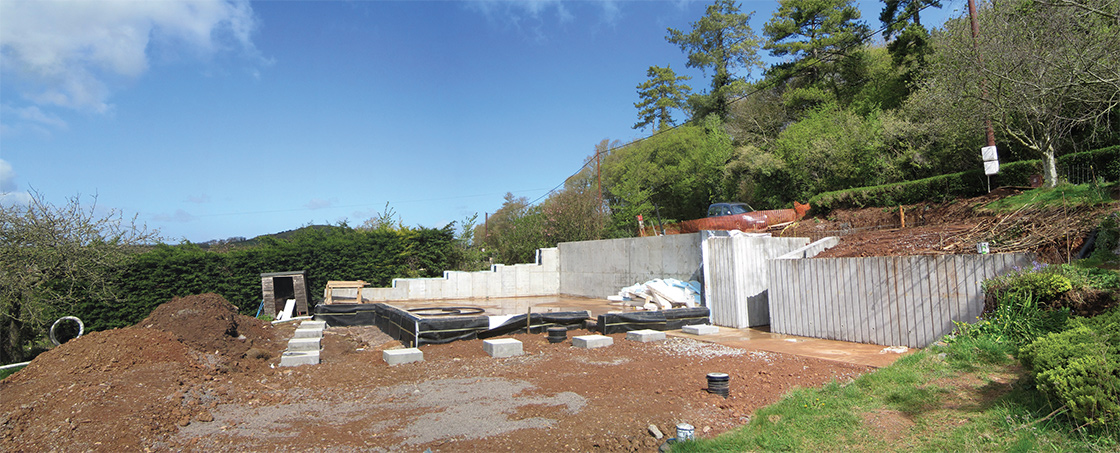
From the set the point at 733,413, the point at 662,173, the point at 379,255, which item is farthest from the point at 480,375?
the point at 662,173

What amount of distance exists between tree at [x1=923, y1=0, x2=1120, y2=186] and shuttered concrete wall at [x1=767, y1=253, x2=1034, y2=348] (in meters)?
3.06

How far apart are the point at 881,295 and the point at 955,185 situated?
10357mm

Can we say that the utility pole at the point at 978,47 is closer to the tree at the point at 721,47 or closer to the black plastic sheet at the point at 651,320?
the black plastic sheet at the point at 651,320

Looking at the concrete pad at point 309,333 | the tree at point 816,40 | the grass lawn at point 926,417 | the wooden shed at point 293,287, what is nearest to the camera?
the grass lawn at point 926,417

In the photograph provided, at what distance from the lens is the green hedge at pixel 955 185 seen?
13.8 meters

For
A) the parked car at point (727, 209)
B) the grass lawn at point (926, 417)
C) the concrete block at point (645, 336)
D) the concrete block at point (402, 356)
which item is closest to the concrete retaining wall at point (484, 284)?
the parked car at point (727, 209)

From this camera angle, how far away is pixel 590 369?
757cm

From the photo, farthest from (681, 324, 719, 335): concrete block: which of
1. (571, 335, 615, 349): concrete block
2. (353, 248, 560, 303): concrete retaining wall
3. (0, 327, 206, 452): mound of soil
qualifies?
(353, 248, 560, 303): concrete retaining wall

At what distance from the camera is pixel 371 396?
643cm

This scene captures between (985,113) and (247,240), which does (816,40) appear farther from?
(247,240)

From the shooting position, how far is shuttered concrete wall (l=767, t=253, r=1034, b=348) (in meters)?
7.82

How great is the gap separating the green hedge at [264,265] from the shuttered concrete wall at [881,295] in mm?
12124

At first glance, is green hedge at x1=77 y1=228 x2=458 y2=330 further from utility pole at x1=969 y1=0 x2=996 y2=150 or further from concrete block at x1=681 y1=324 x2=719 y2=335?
utility pole at x1=969 y1=0 x2=996 y2=150

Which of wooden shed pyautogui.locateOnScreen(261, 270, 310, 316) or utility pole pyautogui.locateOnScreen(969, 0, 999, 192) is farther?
wooden shed pyautogui.locateOnScreen(261, 270, 310, 316)
